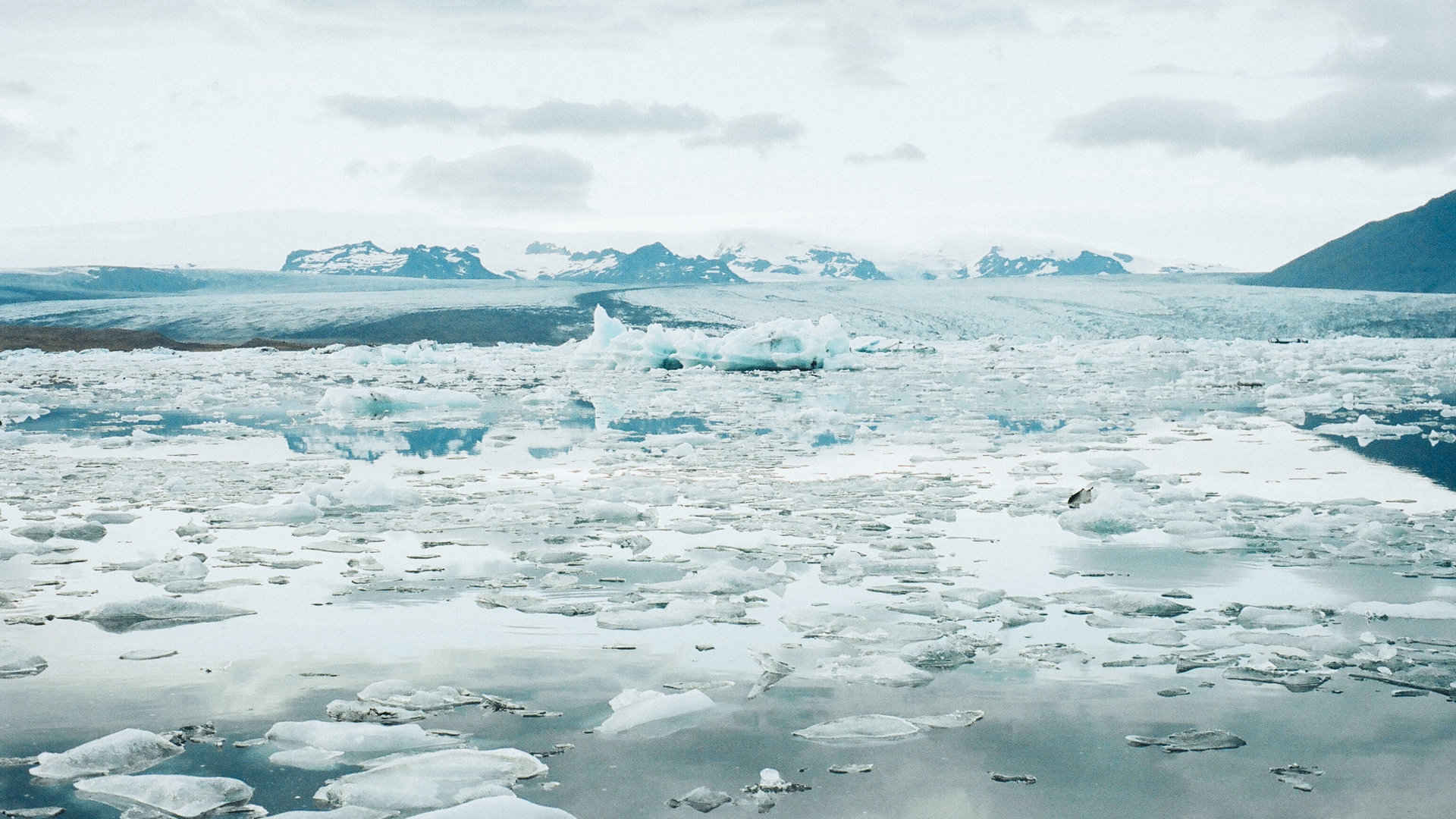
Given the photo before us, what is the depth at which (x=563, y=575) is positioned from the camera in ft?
12.8

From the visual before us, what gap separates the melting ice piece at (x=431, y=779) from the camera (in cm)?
209

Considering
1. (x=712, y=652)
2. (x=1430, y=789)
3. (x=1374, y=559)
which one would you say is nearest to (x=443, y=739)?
(x=712, y=652)

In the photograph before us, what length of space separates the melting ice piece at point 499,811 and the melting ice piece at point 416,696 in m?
0.64

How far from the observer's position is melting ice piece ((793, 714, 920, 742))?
2385 mm

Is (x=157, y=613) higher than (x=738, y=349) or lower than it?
lower

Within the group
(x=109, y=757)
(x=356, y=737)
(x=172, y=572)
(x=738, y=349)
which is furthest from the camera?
(x=738, y=349)

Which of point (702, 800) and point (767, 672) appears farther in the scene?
point (767, 672)

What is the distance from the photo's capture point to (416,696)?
2637 millimetres

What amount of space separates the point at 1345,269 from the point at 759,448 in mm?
107966

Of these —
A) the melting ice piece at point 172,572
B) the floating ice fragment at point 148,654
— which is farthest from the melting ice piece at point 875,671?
the melting ice piece at point 172,572

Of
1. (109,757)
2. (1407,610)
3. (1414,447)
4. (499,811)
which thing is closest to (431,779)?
(499,811)

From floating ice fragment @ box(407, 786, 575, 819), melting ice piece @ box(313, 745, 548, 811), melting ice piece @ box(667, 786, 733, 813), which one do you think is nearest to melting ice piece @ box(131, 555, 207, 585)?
melting ice piece @ box(313, 745, 548, 811)

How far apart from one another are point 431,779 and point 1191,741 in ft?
4.56

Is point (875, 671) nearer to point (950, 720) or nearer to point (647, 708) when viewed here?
point (950, 720)
